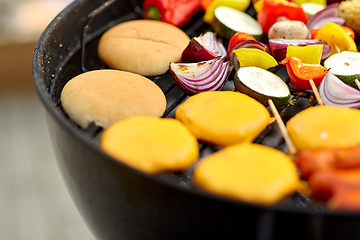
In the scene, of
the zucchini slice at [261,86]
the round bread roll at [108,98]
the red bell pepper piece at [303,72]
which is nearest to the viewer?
the round bread roll at [108,98]

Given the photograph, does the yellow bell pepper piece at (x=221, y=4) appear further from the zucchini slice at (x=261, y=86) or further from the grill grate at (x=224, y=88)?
the zucchini slice at (x=261, y=86)

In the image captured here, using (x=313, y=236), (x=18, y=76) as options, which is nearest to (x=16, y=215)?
(x=18, y=76)

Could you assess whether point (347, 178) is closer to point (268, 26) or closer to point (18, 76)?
point (268, 26)

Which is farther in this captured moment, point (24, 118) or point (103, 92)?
point (24, 118)

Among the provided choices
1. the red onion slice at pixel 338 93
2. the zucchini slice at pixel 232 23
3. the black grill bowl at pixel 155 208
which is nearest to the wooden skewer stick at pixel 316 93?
the red onion slice at pixel 338 93

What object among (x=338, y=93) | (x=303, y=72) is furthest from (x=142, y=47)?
(x=338, y=93)

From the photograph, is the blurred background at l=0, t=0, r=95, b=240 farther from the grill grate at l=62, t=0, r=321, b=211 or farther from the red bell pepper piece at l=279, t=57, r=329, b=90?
the red bell pepper piece at l=279, t=57, r=329, b=90
